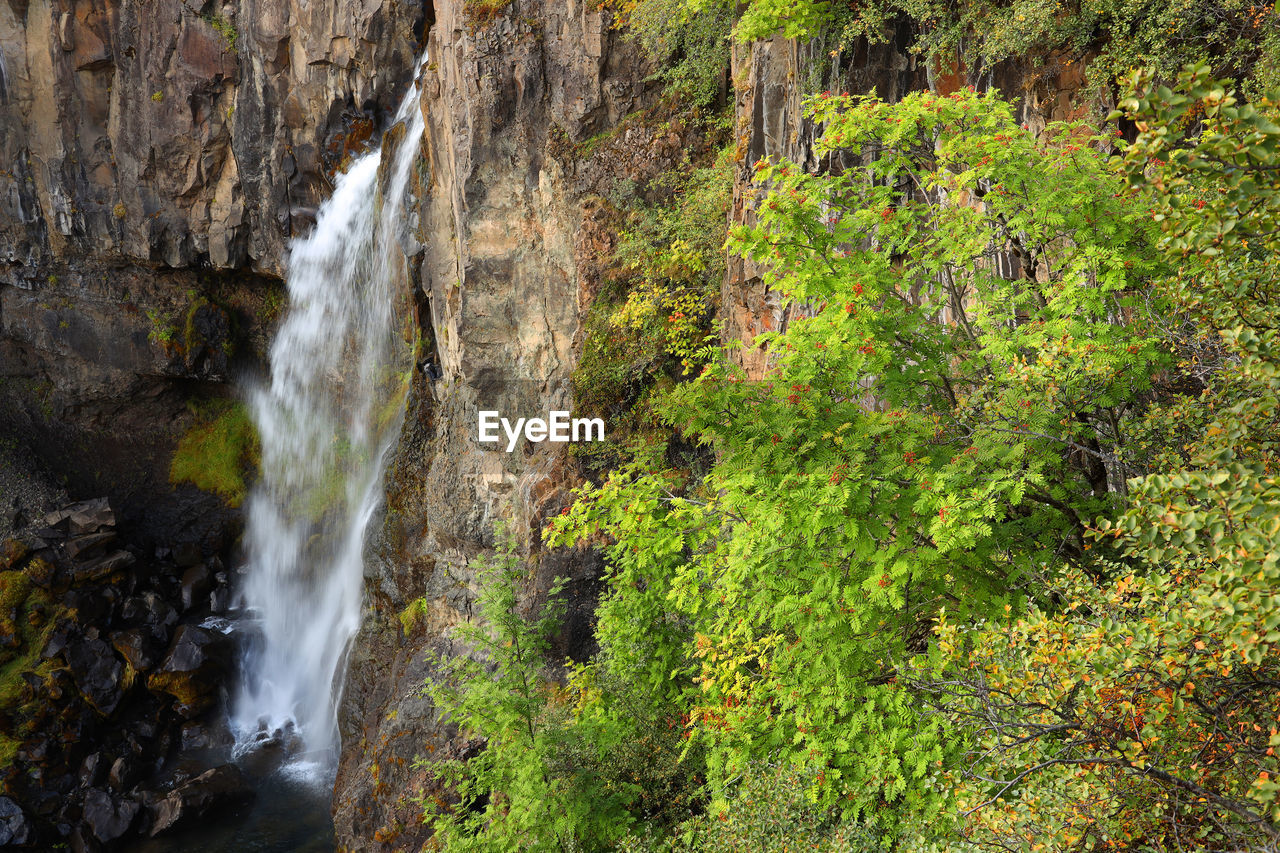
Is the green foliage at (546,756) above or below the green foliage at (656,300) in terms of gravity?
below

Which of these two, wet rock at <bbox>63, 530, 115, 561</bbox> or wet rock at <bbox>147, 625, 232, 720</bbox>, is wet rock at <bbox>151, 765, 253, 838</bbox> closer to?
wet rock at <bbox>147, 625, 232, 720</bbox>

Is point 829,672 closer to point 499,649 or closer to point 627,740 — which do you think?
point 627,740

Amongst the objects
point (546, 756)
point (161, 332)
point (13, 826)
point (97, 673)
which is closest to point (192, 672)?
point (97, 673)

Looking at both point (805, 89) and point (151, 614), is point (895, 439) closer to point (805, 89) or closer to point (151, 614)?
point (805, 89)

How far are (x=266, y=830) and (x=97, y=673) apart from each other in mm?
7260

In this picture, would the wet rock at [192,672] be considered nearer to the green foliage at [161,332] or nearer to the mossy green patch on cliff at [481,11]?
the green foliage at [161,332]

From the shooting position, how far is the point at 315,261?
20797 mm

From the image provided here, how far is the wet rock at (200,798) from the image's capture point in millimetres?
15312

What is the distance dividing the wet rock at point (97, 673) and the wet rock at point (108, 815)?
311 centimetres

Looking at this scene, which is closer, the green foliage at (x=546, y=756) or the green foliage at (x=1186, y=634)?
the green foliage at (x=1186, y=634)

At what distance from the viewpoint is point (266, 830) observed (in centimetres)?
1515

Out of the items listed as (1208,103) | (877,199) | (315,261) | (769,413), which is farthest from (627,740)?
(315,261)
